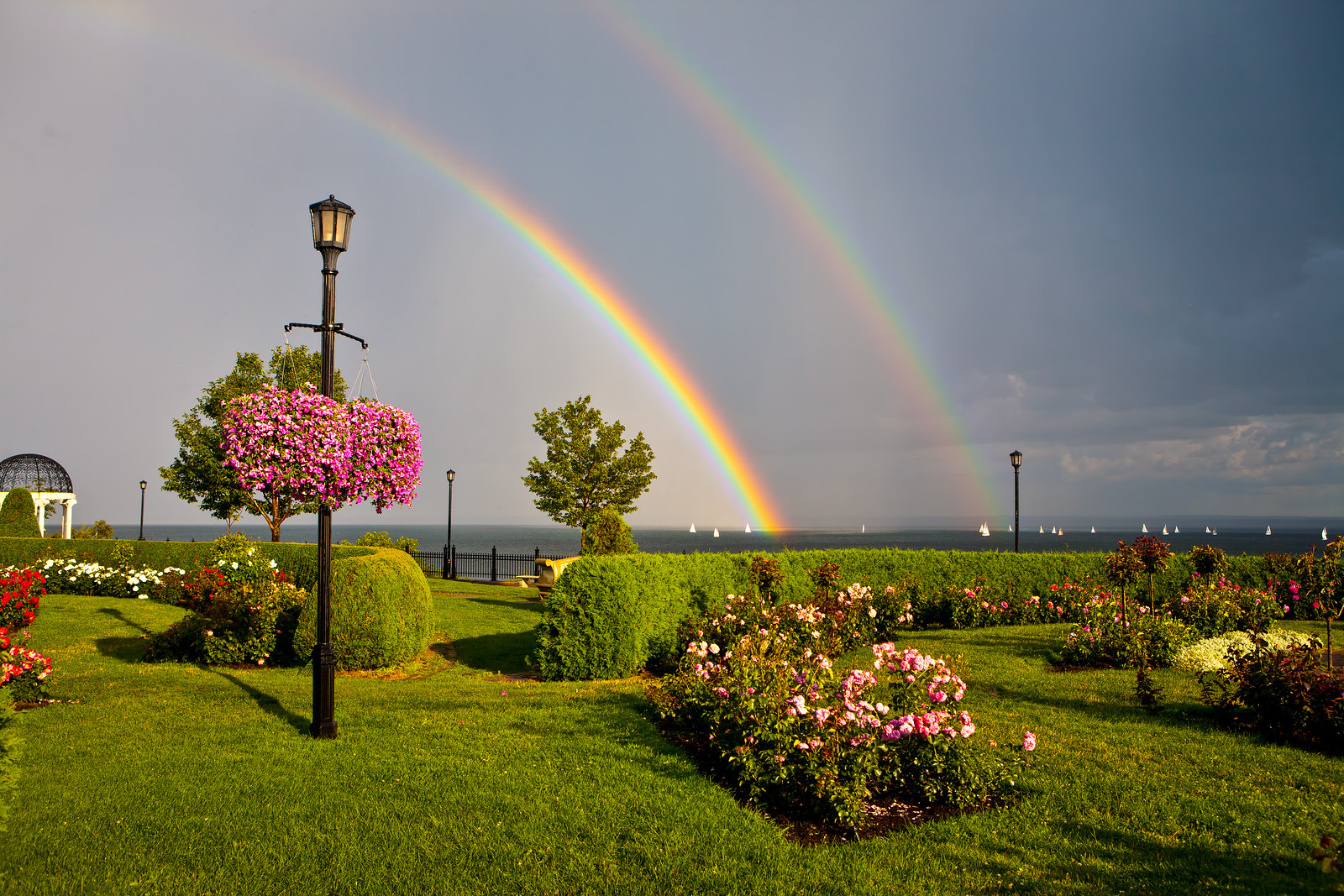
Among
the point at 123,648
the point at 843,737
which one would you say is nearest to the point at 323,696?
the point at 843,737

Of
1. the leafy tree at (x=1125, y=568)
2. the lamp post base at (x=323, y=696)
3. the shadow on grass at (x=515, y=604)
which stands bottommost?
the shadow on grass at (x=515, y=604)

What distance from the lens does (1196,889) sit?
376cm

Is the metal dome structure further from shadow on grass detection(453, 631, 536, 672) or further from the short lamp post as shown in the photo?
the short lamp post

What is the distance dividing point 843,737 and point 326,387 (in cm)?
521

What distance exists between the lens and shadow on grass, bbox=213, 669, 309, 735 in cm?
689

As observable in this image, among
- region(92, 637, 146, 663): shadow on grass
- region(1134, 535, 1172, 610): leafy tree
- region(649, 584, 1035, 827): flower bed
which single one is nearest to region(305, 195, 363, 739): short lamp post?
region(649, 584, 1035, 827): flower bed

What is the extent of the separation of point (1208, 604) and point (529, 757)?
11380mm

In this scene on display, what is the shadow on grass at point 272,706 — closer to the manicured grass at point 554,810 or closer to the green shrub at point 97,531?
the manicured grass at point 554,810

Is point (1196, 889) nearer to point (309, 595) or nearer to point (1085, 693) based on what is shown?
point (1085, 693)

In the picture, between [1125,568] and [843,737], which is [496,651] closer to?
[843,737]

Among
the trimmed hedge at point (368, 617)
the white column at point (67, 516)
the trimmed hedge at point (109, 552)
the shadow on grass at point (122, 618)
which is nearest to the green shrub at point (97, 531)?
the white column at point (67, 516)

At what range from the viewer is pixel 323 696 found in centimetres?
638

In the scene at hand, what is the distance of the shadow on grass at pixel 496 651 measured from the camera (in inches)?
431

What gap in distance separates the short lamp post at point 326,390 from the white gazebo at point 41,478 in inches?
1487
